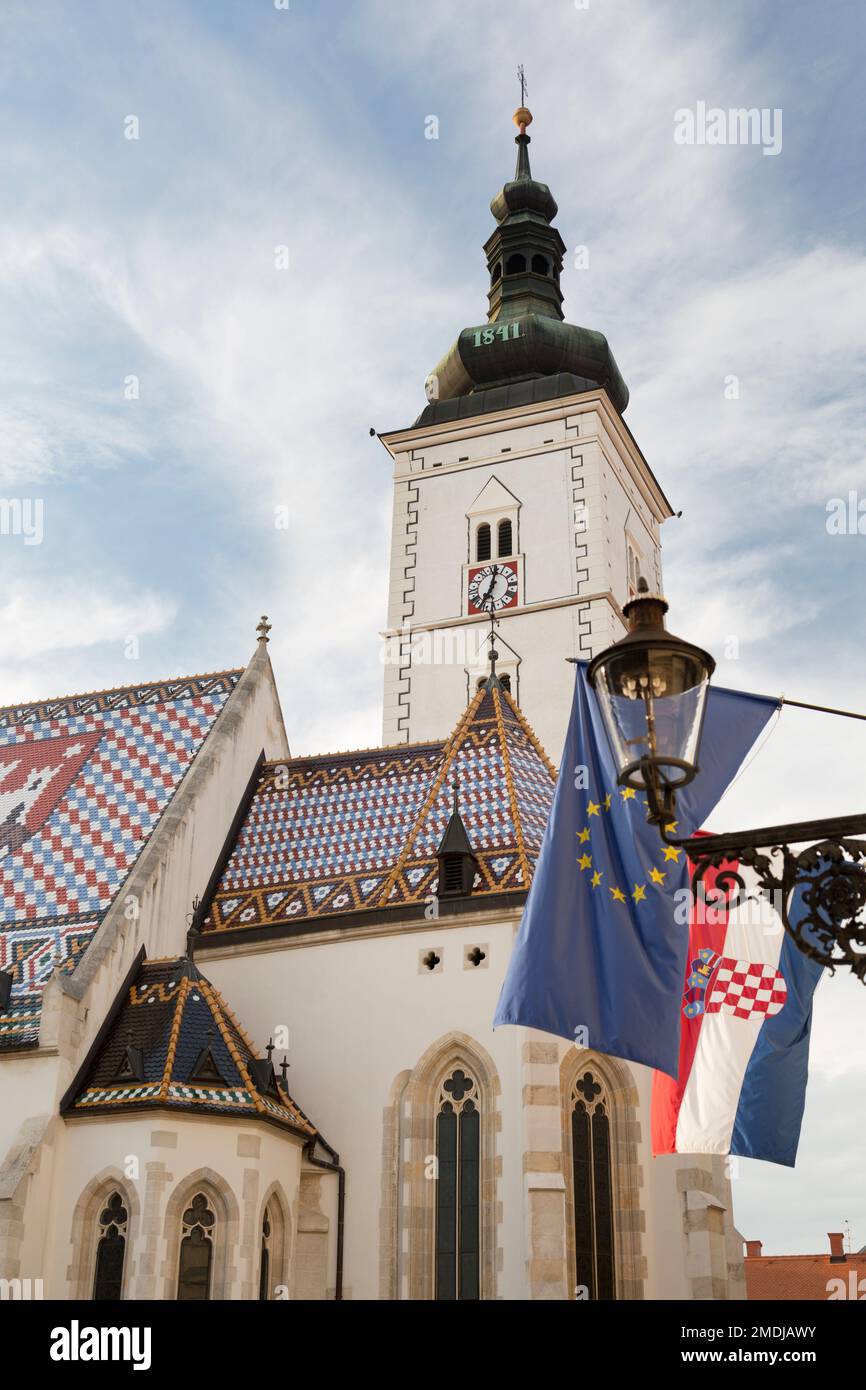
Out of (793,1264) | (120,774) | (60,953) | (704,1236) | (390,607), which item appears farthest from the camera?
(793,1264)

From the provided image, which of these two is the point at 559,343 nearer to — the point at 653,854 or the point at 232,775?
the point at 232,775

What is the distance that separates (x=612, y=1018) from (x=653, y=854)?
1202 millimetres

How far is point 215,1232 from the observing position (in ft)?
58.0

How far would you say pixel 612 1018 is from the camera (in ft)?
34.3

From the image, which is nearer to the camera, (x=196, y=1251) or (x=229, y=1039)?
(x=196, y=1251)

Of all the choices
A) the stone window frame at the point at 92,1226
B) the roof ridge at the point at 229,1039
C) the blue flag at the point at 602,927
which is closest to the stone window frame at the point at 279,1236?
the roof ridge at the point at 229,1039

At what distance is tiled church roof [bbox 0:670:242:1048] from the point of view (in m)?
20.5

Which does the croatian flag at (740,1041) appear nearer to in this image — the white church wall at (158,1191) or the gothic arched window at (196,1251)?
the white church wall at (158,1191)

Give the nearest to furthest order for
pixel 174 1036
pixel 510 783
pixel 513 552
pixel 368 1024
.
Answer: pixel 174 1036 → pixel 368 1024 → pixel 510 783 → pixel 513 552

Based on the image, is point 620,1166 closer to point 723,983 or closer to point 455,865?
point 455,865

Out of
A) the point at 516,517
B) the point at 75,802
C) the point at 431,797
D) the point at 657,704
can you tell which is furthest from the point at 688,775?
the point at 516,517

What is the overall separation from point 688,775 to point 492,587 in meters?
29.1

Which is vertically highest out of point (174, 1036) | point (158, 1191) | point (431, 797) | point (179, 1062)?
point (431, 797)
